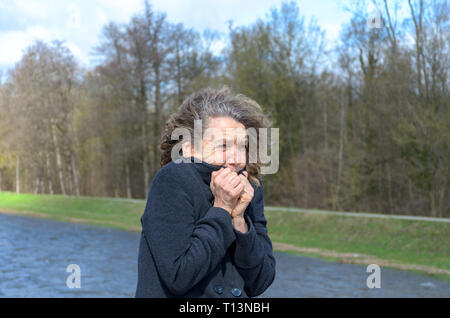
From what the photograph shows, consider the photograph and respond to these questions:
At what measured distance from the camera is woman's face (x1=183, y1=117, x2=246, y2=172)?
2322 millimetres

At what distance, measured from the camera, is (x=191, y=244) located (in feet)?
6.98

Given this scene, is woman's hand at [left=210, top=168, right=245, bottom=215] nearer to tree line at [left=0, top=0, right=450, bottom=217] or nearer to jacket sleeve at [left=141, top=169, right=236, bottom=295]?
jacket sleeve at [left=141, top=169, right=236, bottom=295]

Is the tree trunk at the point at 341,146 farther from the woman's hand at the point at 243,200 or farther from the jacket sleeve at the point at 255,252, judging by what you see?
the woman's hand at the point at 243,200

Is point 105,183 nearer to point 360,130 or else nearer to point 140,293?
point 360,130

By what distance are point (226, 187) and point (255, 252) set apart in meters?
0.31

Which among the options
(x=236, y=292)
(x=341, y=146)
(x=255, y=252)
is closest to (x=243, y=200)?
(x=255, y=252)

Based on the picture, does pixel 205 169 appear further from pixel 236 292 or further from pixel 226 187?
pixel 236 292

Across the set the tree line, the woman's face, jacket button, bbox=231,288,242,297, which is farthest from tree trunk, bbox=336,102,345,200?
jacket button, bbox=231,288,242,297

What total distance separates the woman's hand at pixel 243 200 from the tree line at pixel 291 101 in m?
16.8

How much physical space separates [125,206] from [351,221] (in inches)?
600

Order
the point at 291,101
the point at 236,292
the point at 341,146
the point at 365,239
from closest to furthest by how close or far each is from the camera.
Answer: the point at 236,292 → the point at 365,239 → the point at 341,146 → the point at 291,101
